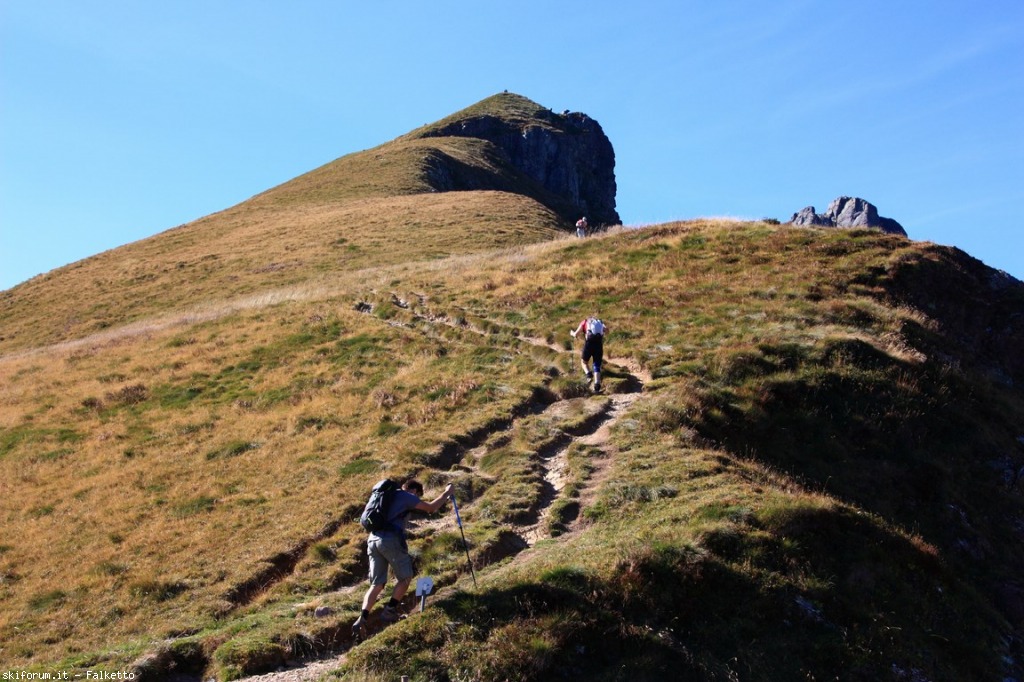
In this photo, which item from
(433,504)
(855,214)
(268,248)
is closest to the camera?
(433,504)

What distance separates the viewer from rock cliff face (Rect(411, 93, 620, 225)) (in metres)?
142

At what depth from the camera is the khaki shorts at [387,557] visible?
36.7 ft

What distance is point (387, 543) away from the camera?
11180 mm

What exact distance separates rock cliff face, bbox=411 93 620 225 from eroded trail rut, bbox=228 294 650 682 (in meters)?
102

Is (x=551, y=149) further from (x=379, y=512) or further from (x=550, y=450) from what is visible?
(x=379, y=512)

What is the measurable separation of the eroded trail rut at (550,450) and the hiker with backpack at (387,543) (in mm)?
701

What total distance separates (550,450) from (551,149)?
454ft

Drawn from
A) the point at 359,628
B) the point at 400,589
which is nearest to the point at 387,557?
the point at 400,589

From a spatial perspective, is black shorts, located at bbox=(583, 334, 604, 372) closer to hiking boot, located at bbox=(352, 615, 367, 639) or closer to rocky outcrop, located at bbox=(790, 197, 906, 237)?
hiking boot, located at bbox=(352, 615, 367, 639)

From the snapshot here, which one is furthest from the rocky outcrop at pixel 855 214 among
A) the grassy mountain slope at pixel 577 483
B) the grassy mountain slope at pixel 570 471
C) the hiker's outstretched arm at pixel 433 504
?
the hiker's outstretched arm at pixel 433 504

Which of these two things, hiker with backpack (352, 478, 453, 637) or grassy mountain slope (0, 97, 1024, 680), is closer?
grassy mountain slope (0, 97, 1024, 680)

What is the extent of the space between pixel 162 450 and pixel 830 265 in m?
25.5

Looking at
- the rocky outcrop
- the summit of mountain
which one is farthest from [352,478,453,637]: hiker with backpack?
the rocky outcrop

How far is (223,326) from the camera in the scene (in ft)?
121
